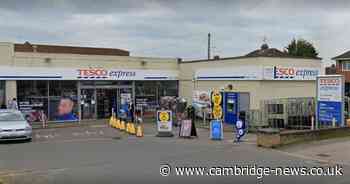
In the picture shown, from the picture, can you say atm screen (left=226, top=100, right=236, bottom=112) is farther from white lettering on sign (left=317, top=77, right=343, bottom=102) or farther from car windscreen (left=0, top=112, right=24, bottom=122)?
car windscreen (left=0, top=112, right=24, bottom=122)

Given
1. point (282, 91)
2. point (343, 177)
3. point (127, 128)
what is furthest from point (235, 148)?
point (282, 91)

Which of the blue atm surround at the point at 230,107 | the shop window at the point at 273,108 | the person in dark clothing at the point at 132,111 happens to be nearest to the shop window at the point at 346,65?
the blue atm surround at the point at 230,107

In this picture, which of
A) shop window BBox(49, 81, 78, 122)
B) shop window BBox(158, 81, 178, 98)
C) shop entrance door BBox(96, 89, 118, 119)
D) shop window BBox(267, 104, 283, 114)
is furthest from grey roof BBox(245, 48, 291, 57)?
shop window BBox(49, 81, 78, 122)

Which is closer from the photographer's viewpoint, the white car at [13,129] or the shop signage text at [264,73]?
the white car at [13,129]

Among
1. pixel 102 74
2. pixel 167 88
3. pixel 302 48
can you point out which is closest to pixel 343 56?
pixel 302 48

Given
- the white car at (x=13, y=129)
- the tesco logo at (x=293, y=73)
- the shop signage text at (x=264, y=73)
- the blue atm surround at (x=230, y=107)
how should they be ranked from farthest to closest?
the blue atm surround at (x=230, y=107)
the tesco logo at (x=293, y=73)
the shop signage text at (x=264, y=73)
the white car at (x=13, y=129)

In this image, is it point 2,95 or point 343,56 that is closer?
point 2,95

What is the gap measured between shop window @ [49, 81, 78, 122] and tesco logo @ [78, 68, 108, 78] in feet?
2.70

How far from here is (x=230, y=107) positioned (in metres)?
29.9

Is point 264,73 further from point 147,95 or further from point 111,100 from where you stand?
point 111,100

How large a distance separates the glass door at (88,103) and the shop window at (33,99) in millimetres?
2557

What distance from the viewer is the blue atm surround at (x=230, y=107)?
29.3m

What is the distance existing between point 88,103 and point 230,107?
9791 mm

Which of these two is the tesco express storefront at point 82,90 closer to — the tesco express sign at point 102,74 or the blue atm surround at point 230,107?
the tesco express sign at point 102,74
